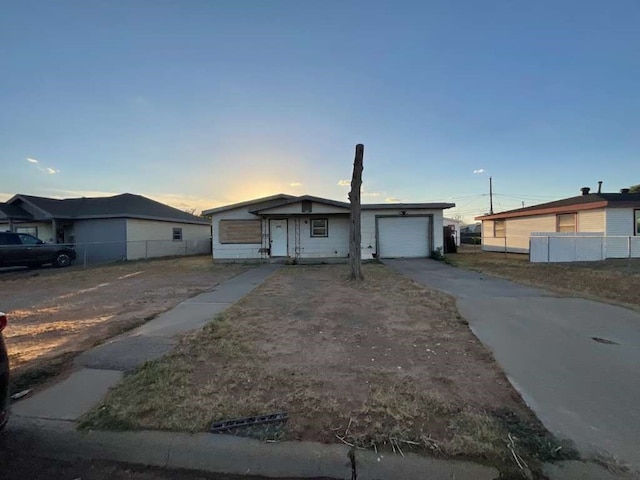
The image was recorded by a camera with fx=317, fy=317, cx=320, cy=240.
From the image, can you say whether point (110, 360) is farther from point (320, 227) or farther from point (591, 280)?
point (320, 227)

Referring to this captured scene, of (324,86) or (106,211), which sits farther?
(106,211)

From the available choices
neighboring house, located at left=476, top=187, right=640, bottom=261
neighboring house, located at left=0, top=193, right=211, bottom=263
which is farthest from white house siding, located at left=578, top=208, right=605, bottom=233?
neighboring house, located at left=0, top=193, right=211, bottom=263

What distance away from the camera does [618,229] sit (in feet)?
53.9

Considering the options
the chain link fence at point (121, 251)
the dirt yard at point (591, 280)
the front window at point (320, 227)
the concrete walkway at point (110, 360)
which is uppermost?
the front window at point (320, 227)

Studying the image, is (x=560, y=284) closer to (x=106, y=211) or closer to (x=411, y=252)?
(x=411, y=252)

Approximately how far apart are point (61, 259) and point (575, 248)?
86.7 feet

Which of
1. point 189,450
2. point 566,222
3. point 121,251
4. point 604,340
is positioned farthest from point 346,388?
point 566,222

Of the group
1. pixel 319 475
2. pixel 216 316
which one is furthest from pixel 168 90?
pixel 319 475

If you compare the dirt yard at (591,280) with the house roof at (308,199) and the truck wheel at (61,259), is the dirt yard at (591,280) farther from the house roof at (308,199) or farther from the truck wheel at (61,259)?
the truck wheel at (61,259)

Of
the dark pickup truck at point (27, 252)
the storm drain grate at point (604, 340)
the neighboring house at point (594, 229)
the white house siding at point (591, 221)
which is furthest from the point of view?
the white house siding at point (591, 221)

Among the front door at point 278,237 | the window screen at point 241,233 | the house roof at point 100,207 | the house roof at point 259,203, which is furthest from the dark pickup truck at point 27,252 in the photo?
the front door at point 278,237

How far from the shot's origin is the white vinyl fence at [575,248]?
15.5m

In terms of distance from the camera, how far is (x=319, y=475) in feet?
6.84

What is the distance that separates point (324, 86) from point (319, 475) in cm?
1204
